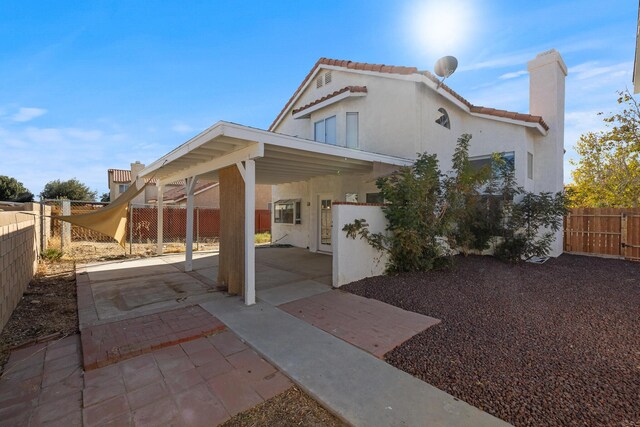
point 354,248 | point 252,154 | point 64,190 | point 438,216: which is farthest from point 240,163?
point 64,190

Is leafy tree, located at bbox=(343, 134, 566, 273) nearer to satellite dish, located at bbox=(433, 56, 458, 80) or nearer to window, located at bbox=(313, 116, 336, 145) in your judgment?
satellite dish, located at bbox=(433, 56, 458, 80)

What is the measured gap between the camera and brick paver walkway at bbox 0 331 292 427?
2516 millimetres

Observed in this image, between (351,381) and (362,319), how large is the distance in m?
1.70

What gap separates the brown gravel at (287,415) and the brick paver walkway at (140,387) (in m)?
0.09

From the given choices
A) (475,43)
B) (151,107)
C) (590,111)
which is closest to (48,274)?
(151,107)

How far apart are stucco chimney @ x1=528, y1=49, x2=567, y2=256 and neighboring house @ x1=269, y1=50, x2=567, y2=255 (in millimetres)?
28

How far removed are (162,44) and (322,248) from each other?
8355 mm

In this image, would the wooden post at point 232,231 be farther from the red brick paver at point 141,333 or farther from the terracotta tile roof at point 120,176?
the terracotta tile roof at point 120,176

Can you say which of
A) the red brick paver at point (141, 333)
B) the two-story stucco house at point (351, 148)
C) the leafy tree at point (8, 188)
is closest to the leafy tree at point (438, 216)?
the two-story stucco house at point (351, 148)

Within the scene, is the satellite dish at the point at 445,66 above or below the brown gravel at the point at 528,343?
above

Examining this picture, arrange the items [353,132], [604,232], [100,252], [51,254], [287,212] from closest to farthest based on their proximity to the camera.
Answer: [51,254]
[604,232]
[353,132]
[100,252]
[287,212]

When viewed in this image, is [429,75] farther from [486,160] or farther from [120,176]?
[120,176]

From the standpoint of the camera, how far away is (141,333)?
412 centimetres

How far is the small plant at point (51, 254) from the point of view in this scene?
9219mm
